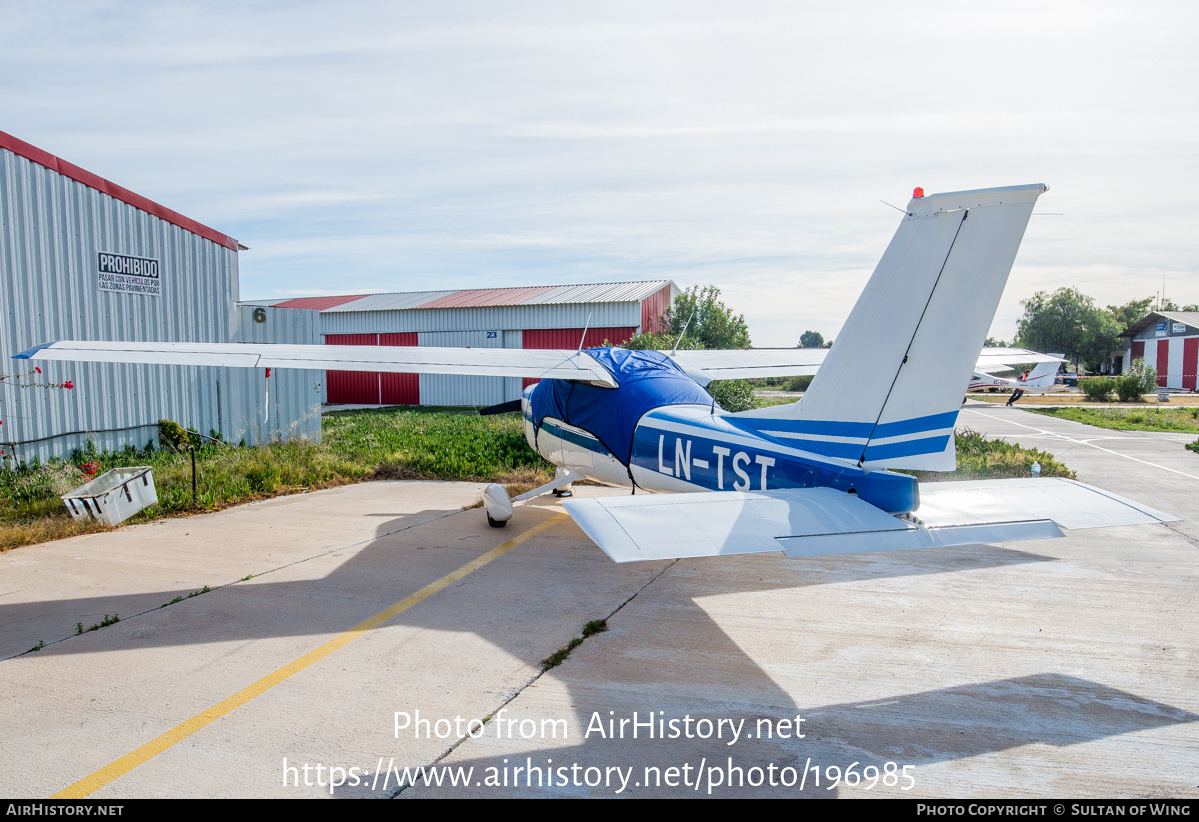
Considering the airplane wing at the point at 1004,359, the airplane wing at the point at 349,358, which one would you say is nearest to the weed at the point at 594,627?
the airplane wing at the point at 349,358

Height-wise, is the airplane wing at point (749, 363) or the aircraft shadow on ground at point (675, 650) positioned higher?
the airplane wing at point (749, 363)

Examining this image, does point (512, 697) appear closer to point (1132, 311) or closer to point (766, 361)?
point (766, 361)

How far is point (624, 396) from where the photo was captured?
25.1ft

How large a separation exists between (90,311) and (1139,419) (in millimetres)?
28173

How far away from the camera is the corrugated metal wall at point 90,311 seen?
10375 millimetres

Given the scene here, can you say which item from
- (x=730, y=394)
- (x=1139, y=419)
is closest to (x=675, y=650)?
(x=730, y=394)

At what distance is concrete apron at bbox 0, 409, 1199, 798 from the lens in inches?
138

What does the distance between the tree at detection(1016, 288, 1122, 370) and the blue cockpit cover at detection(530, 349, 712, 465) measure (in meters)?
59.5

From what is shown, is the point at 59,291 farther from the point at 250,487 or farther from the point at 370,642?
the point at 370,642

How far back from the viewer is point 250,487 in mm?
10938

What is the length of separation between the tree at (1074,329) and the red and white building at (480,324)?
147ft

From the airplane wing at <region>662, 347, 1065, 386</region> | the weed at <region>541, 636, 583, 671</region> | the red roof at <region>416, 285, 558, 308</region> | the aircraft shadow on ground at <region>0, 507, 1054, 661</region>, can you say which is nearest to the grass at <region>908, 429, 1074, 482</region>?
the airplane wing at <region>662, 347, 1065, 386</region>

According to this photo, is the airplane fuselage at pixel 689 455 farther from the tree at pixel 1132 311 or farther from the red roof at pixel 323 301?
the tree at pixel 1132 311

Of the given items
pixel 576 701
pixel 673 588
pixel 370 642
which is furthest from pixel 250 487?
pixel 576 701
